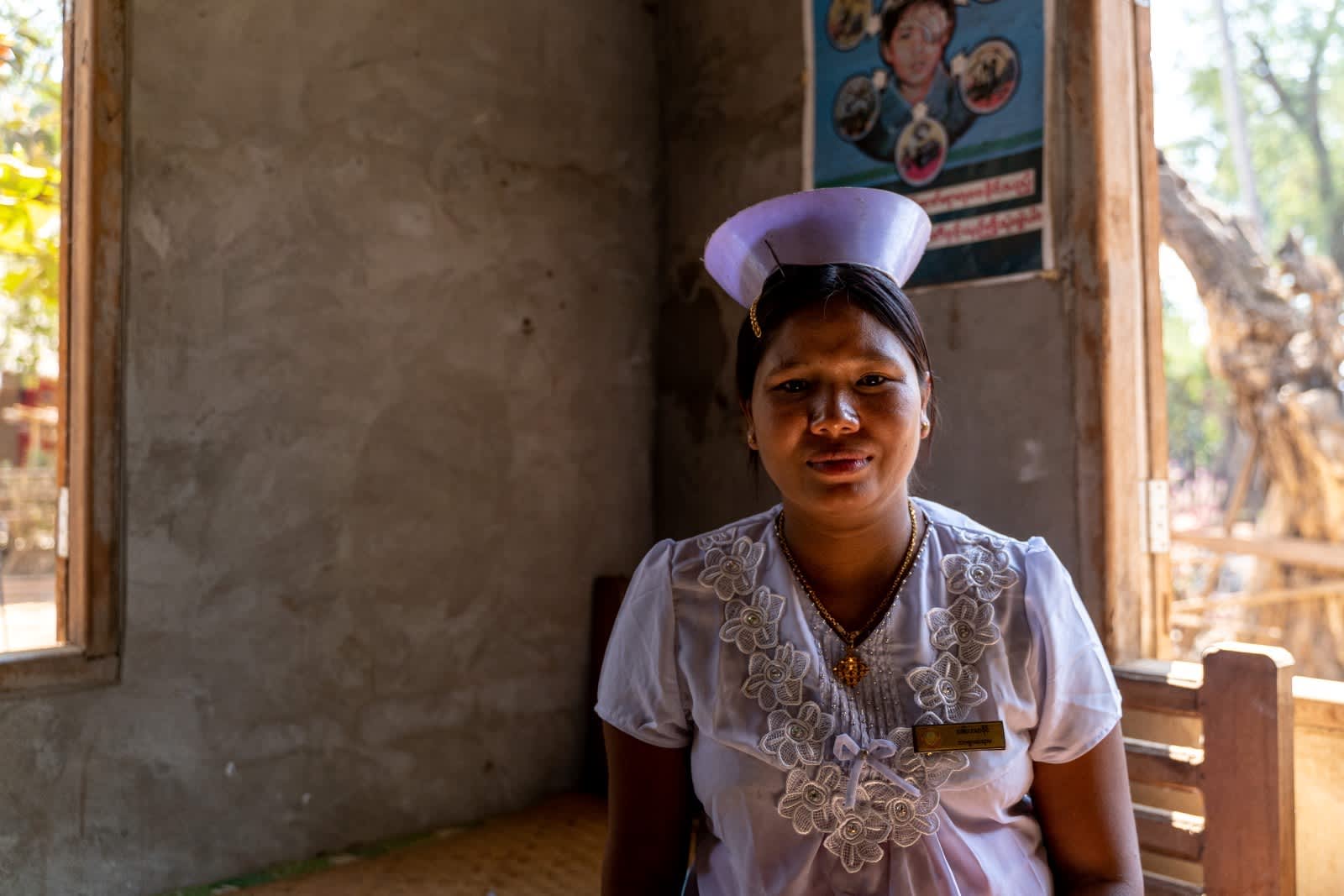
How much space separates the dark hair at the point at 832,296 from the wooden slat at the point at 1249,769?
0.73 m

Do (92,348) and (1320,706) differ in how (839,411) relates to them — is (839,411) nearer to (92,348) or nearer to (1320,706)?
(1320,706)

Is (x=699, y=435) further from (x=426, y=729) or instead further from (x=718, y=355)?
(x=426, y=729)

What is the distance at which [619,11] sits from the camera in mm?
3408

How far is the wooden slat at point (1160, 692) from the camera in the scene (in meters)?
1.73

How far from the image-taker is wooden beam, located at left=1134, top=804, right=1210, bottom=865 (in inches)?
68.5

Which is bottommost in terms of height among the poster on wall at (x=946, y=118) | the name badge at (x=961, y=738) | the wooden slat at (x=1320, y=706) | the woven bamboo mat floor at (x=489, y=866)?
the woven bamboo mat floor at (x=489, y=866)

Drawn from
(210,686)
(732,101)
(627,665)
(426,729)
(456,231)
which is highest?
(732,101)

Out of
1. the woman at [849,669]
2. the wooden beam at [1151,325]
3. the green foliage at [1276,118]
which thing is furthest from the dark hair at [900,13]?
the green foliage at [1276,118]

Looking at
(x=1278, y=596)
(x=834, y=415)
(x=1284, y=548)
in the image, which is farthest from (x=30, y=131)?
(x=1284, y=548)

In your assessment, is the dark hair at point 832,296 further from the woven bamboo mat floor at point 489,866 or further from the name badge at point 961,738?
the woven bamboo mat floor at point 489,866

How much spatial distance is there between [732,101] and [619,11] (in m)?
0.55

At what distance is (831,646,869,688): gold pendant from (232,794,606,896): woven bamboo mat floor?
154cm

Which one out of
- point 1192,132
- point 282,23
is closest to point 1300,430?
point 282,23

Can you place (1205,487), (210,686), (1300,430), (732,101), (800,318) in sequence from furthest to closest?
1. (1205,487)
2. (1300,430)
3. (732,101)
4. (210,686)
5. (800,318)
